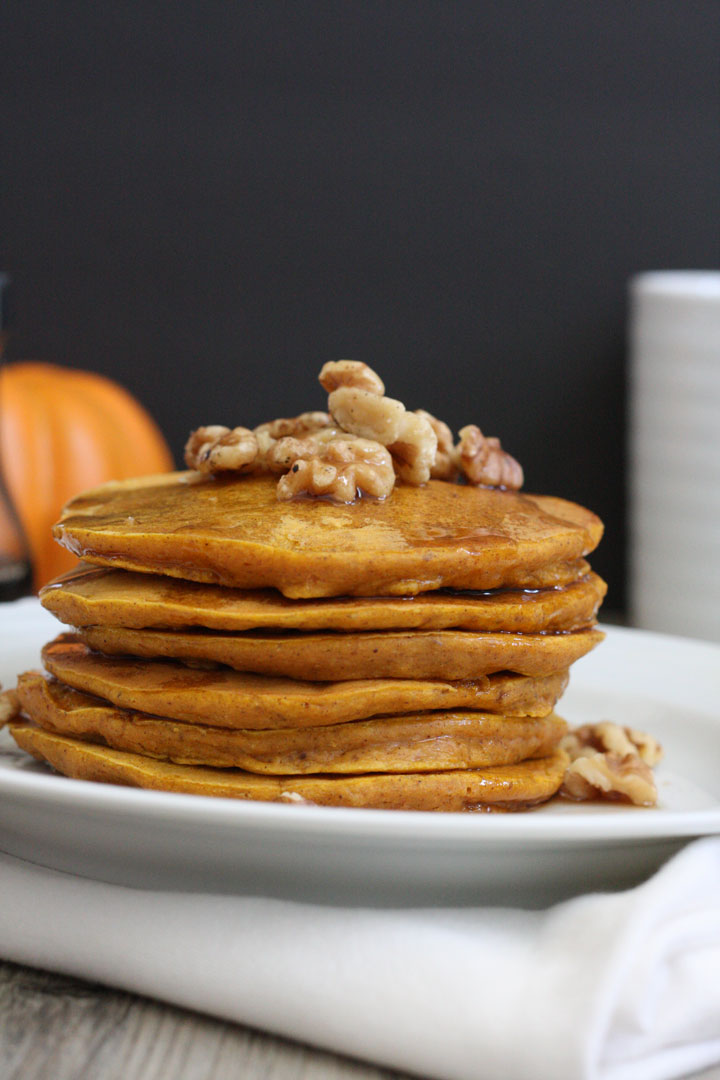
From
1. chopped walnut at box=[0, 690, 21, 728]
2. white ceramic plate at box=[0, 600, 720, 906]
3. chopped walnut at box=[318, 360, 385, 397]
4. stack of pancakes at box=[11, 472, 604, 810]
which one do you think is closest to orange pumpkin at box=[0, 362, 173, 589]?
chopped walnut at box=[0, 690, 21, 728]

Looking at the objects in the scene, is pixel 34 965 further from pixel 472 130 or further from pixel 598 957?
pixel 472 130

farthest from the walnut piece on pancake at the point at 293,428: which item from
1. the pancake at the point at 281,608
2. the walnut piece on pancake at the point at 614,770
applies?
the walnut piece on pancake at the point at 614,770

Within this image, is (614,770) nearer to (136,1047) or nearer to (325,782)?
(325,782)

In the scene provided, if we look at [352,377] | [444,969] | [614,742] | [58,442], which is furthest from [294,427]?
[58,442]

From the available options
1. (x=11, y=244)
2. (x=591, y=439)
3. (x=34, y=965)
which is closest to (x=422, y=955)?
(x=34, y=965)

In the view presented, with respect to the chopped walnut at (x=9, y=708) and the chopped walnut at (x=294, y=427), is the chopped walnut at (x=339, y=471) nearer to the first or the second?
the chopped walnut at (x=294, y=427)

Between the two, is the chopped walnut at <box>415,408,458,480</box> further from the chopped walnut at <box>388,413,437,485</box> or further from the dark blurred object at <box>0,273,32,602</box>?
the dark blurred object at <box>0,273,32,602</box>
